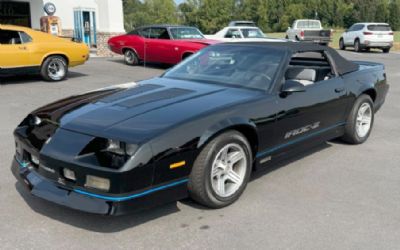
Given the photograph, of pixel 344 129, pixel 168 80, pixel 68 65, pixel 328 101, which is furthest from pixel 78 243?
pixel 68 65

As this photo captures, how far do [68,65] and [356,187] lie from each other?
9.22 metres

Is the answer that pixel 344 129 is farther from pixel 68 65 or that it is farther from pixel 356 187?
pixel 68 65

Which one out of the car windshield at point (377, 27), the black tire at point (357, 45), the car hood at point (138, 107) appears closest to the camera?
the car hood at point (138, 107)

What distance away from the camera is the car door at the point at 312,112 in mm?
4480

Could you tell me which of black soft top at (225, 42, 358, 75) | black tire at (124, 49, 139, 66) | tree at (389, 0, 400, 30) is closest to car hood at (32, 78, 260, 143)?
black soft top at (225, 42, 358, 75)

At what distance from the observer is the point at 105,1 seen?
20641 millimetres

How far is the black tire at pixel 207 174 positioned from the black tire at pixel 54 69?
28.5ft

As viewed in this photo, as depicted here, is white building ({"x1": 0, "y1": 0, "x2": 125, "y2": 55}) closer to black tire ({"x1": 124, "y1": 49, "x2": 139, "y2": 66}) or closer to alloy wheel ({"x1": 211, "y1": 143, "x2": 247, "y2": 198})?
black tire ({"x1": 124, "y1": 49, "x2": 139, "y2": 66})

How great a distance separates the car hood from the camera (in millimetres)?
3486

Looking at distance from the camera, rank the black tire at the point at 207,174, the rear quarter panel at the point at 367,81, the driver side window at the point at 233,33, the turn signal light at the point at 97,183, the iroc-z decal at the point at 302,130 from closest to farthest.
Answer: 1. the turn signal light at the point at 97,183
2. the black tire at the point at 207,174
3. the iroc-z decal at the point at 302,130
4. the rear quarter panel at the point at 367,81
5. the driver side window at the point at 233,33

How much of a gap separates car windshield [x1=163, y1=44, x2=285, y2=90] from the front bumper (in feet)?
4.86

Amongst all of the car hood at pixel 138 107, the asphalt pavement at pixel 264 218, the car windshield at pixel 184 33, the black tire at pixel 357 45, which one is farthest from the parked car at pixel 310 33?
the car hood at pixel 138 107

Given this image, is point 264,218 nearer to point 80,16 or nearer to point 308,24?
point 80,16

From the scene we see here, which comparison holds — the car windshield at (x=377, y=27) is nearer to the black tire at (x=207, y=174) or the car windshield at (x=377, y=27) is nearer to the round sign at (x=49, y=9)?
the round sign at (x=49, y=9)
